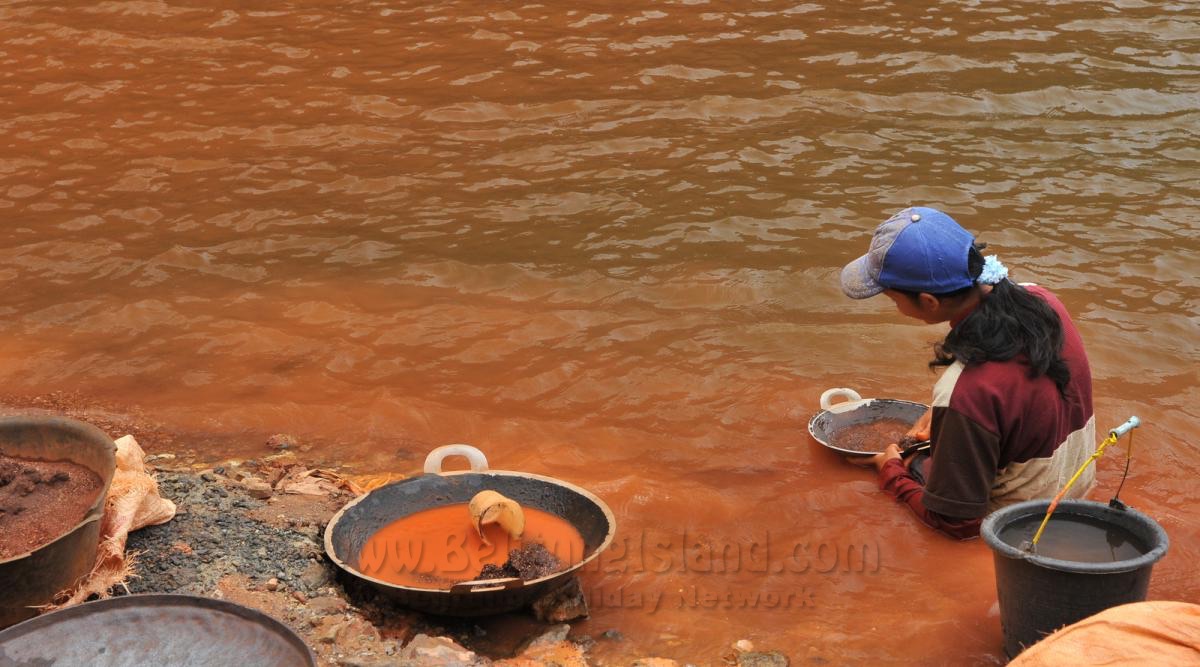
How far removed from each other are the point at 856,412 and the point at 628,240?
239cm

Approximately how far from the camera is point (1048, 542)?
3502 mm

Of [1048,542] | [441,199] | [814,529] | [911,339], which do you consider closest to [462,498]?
[814,529]

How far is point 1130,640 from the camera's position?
2633mm

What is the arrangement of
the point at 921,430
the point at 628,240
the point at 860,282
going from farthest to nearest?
the point at 628,240
the point at 921,430
the point at 860,282

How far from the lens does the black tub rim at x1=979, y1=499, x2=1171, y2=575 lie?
319cm

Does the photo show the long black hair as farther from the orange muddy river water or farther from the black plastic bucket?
the orange muddy river water

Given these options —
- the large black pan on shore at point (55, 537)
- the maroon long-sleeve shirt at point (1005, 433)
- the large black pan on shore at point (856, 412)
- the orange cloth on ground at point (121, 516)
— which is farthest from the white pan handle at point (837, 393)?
the large black pan on shore at point (55, 537)

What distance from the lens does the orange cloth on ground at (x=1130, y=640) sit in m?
2.56

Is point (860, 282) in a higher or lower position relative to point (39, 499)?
higher

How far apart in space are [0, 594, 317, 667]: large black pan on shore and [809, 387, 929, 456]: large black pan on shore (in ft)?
9.37

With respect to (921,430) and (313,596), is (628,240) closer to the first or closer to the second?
(921,430)

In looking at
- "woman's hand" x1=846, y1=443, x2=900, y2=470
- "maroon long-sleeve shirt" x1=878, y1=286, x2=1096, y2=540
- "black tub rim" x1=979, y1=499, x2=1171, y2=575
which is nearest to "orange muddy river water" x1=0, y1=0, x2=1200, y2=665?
"woman's hand" x1=846, y1=443, x2=900, y2=470

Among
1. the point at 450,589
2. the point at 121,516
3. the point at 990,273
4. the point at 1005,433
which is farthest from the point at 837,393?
the point at 121,516

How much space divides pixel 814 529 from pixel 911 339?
1.89m
